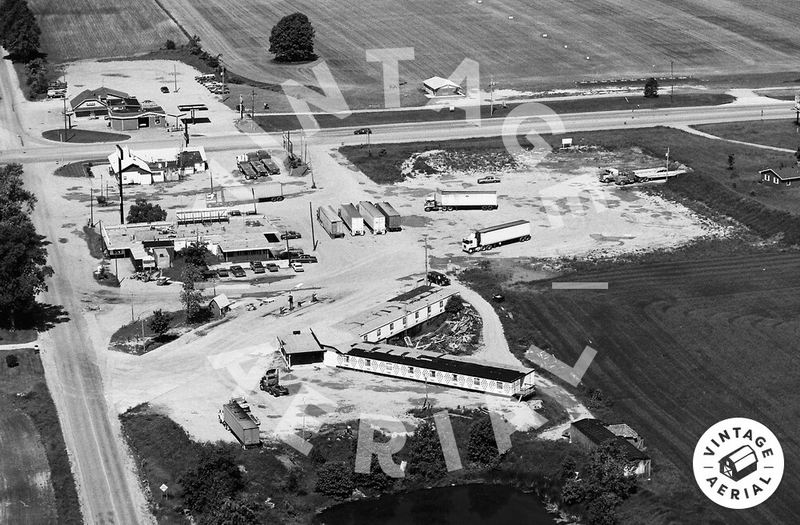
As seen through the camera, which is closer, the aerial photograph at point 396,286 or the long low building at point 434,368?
the aerial photograph at point 396,286

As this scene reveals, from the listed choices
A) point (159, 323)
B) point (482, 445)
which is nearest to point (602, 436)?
point (482, 445)

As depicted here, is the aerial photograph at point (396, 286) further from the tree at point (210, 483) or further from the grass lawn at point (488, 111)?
the grass lawn at point (488, 111)

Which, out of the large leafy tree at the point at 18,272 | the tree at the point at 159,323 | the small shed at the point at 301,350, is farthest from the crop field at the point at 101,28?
the small shed at the point at 301,350

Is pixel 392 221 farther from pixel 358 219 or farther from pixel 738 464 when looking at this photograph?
pixel 738 464

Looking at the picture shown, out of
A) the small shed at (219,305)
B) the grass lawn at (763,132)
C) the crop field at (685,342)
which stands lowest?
the grass lawn at (763,132)

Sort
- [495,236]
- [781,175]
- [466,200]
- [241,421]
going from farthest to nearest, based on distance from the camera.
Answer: [781,175], [466,200], [495,236], [241,421]

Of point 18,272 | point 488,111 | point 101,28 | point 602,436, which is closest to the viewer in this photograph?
point 602,436

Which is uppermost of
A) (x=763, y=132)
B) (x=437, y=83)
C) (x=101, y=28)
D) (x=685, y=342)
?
(x=101, y=28)
